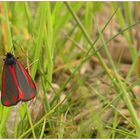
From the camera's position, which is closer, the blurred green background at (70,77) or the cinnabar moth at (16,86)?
the cinnabar moth at (16,86)

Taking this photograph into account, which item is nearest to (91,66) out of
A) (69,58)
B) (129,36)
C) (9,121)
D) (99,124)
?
(69,58)

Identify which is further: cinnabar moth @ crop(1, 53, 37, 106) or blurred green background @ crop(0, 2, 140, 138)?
blurred green background @ crop(0, 2, 140, 138)

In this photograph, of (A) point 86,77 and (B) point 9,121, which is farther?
(A) point 86,77

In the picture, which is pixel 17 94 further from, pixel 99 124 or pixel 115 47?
pixel 115 47

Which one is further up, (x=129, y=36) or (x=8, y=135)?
(x=129, y=36)

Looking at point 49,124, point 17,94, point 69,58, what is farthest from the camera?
point 69,58

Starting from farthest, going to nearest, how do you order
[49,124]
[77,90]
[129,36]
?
[129,36] → [77,90] → [49,124]

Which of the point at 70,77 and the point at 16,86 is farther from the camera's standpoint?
the point at 70,77

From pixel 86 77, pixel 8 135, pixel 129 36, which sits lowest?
pixel 8 135
